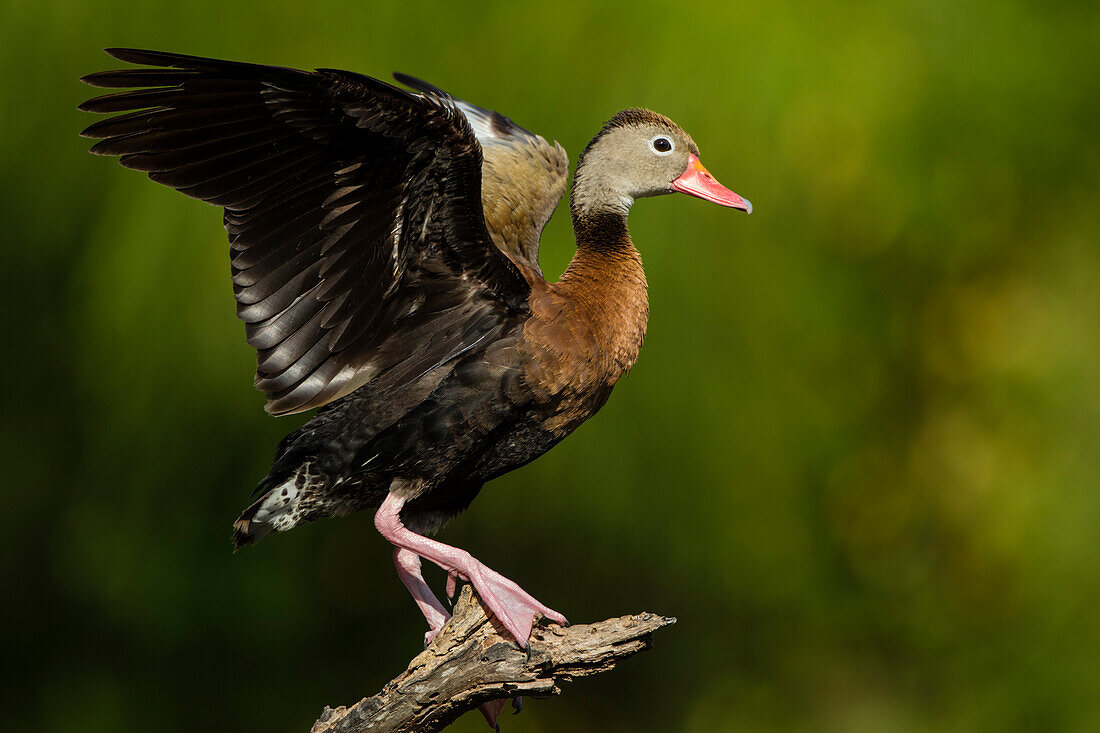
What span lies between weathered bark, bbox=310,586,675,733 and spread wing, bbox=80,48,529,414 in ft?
2.05

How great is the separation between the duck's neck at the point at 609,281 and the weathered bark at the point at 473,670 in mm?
702

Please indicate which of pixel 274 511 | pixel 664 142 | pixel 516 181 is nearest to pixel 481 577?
pixel 274 511

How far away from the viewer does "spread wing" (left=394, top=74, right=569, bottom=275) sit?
11.0ft

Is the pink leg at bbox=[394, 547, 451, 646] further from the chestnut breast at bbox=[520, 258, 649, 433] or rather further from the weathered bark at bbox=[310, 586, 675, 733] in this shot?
the chestnut breast at bbox=[520, 258, 649, 433]

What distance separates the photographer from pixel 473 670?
99.3 inches

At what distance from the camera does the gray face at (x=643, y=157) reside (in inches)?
122

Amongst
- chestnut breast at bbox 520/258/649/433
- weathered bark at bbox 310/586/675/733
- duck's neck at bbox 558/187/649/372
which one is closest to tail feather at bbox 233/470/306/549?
weathered bark at bbox 310/586/675/733

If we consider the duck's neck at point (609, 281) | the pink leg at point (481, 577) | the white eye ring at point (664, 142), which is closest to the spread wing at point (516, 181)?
the duck's neck at point (609, 281)

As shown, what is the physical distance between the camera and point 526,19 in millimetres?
5020

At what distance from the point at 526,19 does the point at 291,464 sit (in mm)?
2850

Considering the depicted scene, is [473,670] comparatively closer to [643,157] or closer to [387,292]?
[387,292]

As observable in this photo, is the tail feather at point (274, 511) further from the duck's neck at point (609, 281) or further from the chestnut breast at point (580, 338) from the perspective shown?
the duck's neck at point (609, 281)

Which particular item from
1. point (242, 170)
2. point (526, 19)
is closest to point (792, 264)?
point (526, 19)

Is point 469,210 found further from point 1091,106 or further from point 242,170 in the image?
point 1091,106
